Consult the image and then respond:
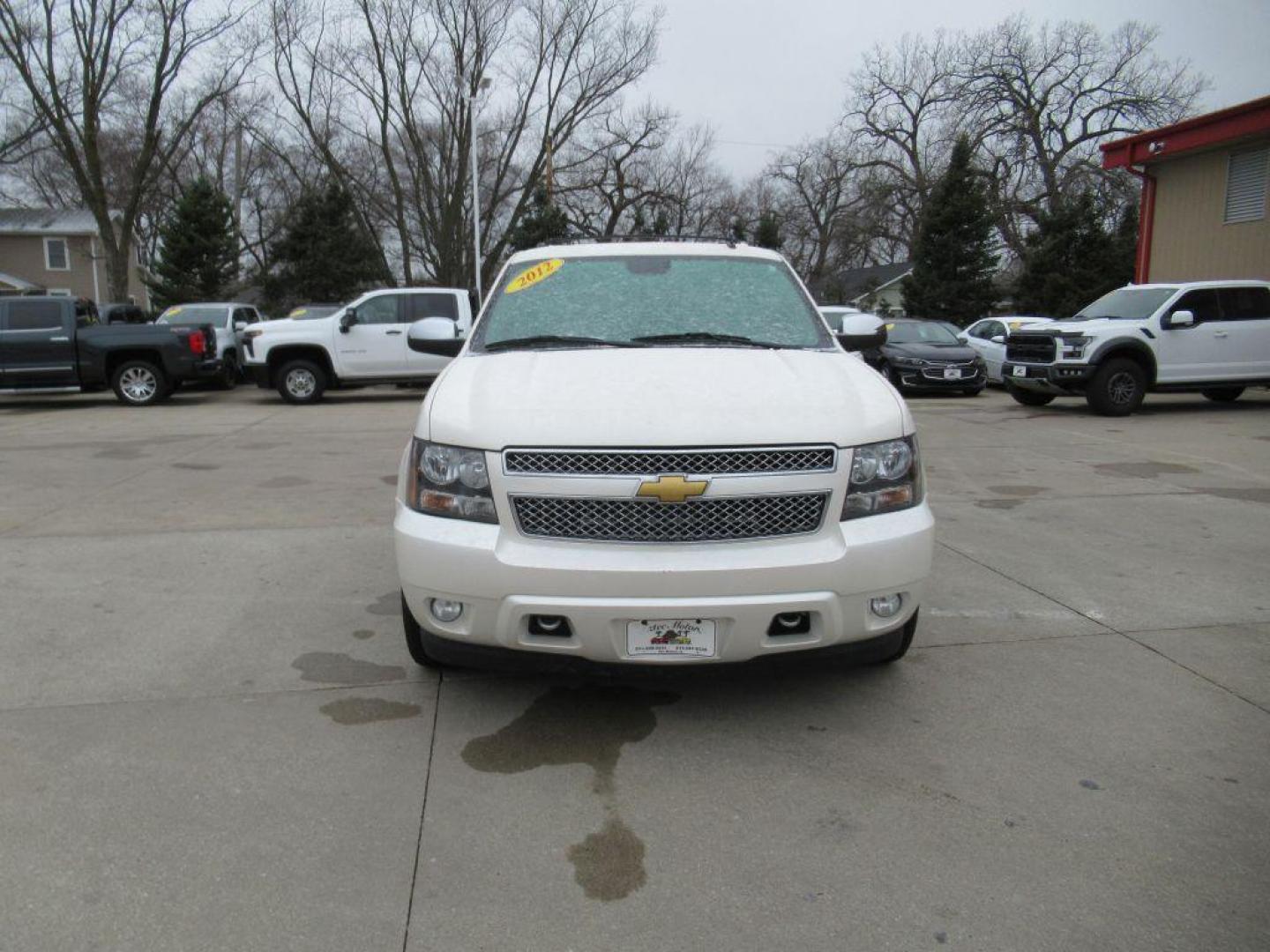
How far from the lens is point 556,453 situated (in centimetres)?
312

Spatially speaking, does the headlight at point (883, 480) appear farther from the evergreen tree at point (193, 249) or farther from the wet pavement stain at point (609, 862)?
the evergreen tree at point (193, 249)

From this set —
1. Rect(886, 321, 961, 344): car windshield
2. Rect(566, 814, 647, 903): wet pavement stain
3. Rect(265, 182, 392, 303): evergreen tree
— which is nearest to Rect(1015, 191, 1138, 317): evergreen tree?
Rect(886, 321, 961, 344): car windshield

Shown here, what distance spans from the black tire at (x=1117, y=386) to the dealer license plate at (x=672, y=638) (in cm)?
1194

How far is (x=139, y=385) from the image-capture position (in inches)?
615

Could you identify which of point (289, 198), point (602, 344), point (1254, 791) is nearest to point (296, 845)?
point (602, 344)

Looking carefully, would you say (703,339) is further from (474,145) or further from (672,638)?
(474,145)

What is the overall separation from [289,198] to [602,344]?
49.0m

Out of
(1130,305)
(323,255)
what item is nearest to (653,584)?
(1130,305)

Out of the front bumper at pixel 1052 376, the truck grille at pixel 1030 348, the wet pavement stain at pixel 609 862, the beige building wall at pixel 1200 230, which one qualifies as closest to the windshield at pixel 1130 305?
the truck grille at pixel 1030 348

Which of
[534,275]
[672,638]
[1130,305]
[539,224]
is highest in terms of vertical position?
[539,224]

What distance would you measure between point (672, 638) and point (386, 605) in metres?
2.34

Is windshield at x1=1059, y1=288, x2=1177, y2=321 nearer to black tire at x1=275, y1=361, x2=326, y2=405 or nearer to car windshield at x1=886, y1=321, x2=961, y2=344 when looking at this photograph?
car windshield at x1=886, y1=321, x2=961, y2=344

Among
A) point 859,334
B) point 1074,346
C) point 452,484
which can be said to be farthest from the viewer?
point 1074,346

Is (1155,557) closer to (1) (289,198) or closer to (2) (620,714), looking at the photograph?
(2) (620,714)
